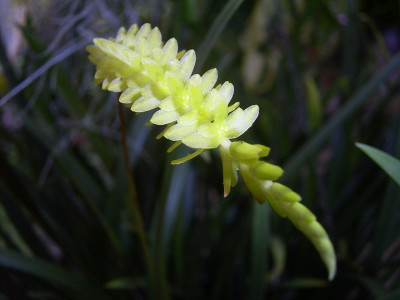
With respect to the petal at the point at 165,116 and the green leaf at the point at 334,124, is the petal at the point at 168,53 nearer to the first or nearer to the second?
the petal at the point at 165,116

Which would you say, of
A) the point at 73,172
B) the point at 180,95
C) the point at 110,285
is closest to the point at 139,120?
the point at 73,172

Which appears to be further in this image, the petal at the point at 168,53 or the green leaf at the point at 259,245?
the green leaf at the point at 259,245

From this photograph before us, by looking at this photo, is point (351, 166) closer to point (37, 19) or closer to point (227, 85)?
point (227, 85)

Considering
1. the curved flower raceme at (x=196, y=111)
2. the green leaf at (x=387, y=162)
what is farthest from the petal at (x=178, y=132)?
the green leaf at (x=387, y=162)

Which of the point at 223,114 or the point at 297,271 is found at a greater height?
the point at 223,114

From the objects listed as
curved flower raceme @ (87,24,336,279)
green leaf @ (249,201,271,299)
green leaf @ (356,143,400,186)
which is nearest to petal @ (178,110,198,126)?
curved flower raceme @ (87,24,336,279)

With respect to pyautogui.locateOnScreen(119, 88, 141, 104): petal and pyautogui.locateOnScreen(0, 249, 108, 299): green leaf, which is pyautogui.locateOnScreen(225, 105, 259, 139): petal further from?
pyautogui.locateOnScreen(0, 249, 108, 299): green leaf
